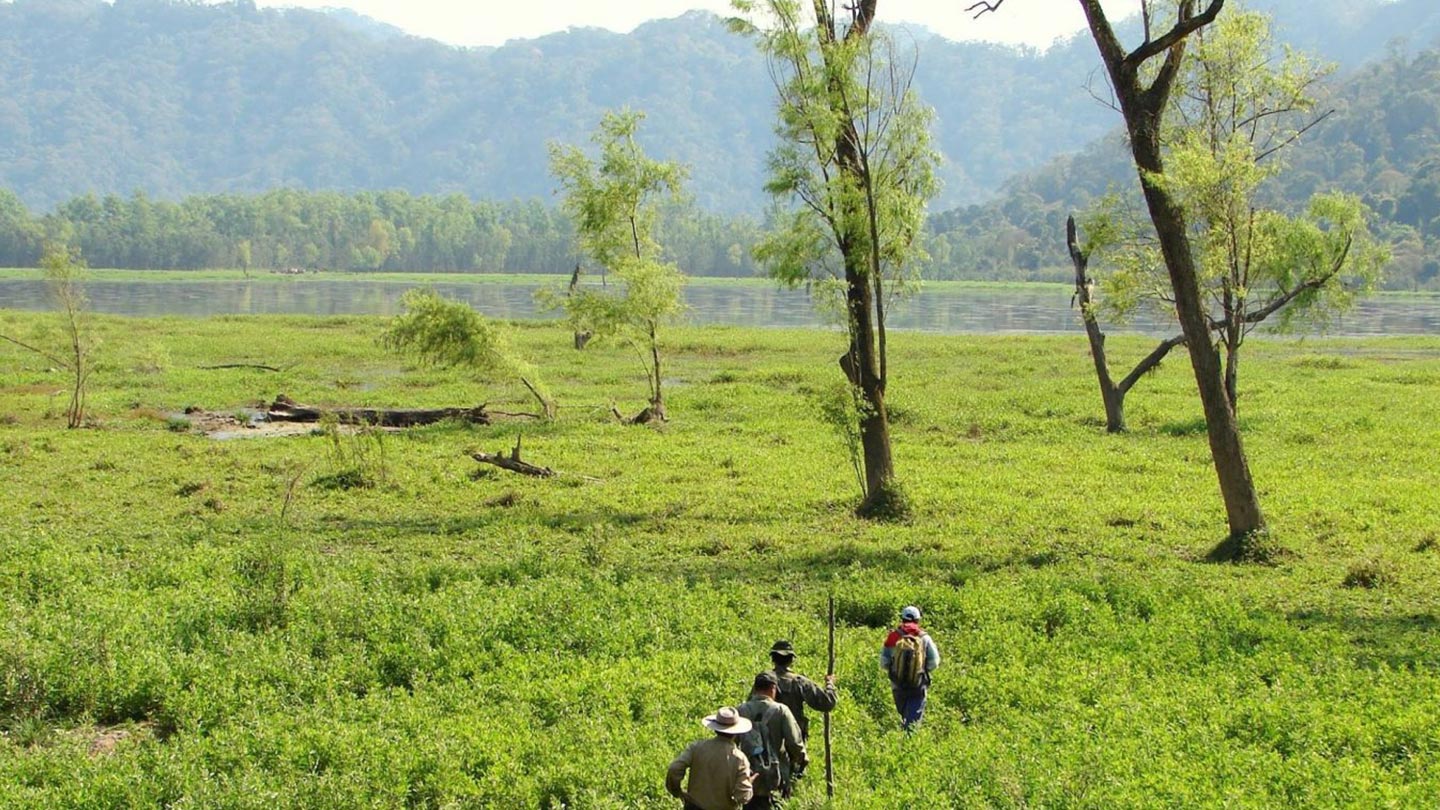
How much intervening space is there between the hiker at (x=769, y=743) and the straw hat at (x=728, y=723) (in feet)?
1.48

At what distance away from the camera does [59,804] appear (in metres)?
9.22

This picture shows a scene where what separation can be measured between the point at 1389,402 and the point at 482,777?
32.8 m

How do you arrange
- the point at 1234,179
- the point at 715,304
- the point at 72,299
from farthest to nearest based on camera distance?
the point at 715,304 → the point at 72,299 → the point at 1234,179

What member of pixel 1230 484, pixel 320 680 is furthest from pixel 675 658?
pixel 1230 484

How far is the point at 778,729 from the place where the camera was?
8805 mm

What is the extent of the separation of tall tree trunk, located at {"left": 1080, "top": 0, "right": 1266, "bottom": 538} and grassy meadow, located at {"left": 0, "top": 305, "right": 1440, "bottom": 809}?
1550mm

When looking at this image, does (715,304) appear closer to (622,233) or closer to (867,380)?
(622,233)

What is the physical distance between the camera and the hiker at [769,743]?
28.5ft

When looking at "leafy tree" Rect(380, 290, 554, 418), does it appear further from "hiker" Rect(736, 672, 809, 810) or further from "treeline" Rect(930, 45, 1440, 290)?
"treeline" Rect(930, 45, 1440, 290)

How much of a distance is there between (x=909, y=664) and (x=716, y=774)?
298cm

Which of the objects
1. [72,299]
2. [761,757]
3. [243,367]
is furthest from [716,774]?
[243,367]

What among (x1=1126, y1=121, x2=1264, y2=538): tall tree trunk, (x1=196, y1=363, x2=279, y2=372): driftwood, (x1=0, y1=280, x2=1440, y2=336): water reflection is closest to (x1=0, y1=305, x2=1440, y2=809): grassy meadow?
(x1=1126, y1=121, x2=1264, y2=538): tall tree trunk

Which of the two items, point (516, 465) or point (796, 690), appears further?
point (516, 465)

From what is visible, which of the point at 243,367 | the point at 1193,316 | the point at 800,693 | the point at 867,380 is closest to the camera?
the point at 800,693
